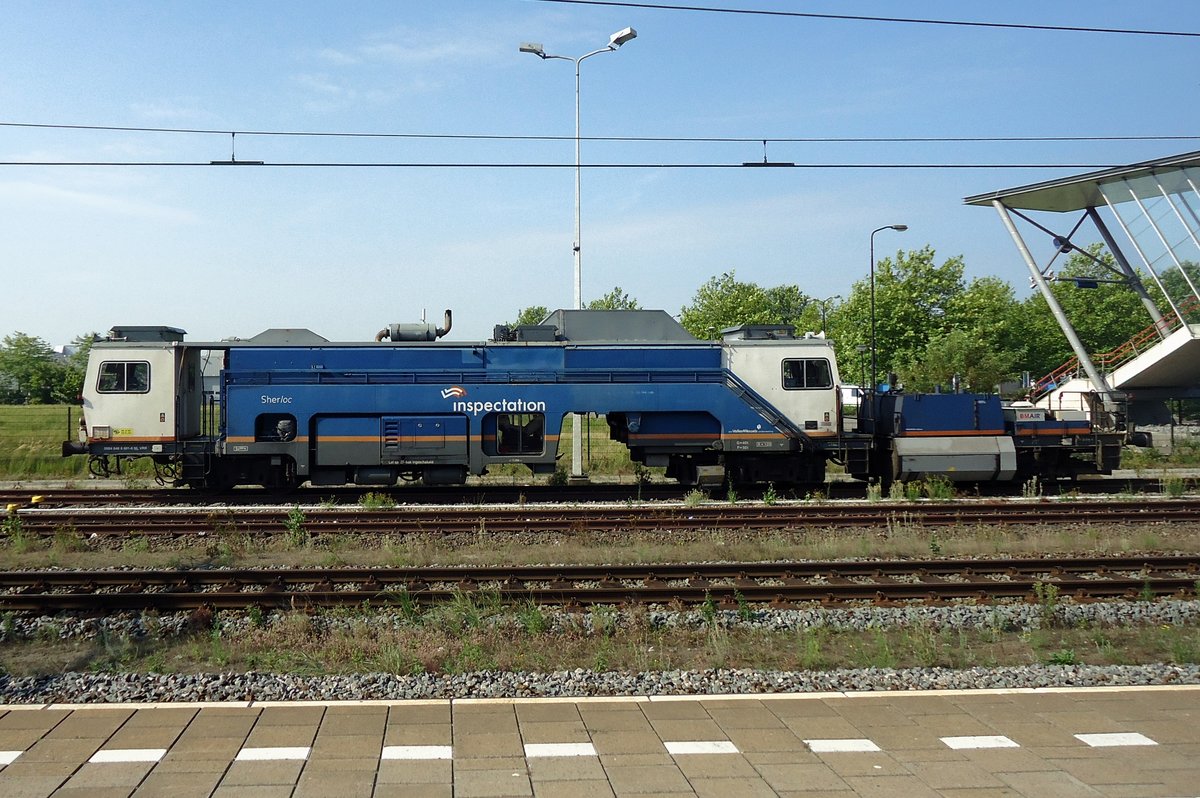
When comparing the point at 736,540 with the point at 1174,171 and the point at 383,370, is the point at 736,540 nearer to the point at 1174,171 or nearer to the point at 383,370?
the point at 383,370

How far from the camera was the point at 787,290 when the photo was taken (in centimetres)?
10694

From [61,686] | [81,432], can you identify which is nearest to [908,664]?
[61,686]

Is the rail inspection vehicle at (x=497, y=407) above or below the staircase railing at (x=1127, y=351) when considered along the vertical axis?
below

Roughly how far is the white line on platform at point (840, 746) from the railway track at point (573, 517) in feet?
28.7

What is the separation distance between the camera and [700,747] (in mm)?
5602

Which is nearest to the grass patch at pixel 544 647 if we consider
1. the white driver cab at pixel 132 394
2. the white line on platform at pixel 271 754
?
the white line on platform at pixel 271 754

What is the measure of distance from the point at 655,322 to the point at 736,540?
6473 millimetres

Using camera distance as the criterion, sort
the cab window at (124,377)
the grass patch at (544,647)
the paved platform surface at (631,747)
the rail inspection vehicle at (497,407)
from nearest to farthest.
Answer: the paved platform surface at (631,747) < the grass patch at (544,647) < the rail inspection vehicle at (497,407) < the cab window at (124,377)

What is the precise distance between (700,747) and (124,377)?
54.5 ft

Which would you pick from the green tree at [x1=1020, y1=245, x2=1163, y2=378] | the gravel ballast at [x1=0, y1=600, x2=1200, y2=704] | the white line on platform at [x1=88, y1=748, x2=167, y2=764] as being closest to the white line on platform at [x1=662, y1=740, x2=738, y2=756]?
the gravel ballast at [x1=0, y1=600, x2=1200, y2=704]

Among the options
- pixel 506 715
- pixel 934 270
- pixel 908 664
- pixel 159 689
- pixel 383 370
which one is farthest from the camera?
pixel 934 270

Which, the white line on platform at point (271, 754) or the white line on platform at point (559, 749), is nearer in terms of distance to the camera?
the white line on platform at point (271, 754)

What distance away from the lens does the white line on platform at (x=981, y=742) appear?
18.3 ft

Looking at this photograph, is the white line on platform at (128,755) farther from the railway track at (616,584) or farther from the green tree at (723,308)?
the green tree at (723,308)
